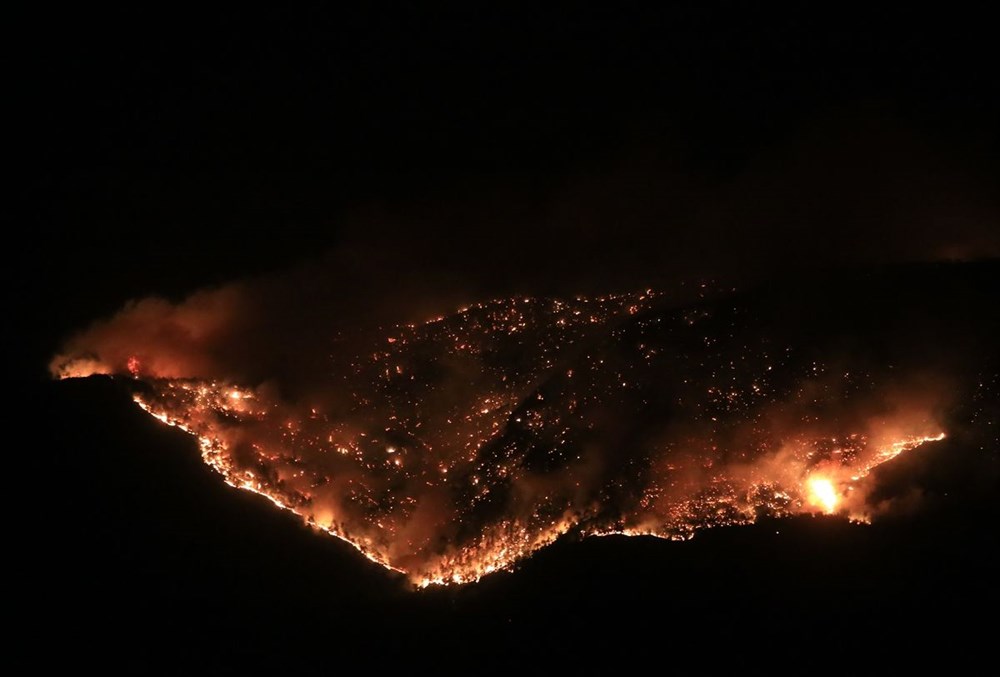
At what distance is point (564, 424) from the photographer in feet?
15.8

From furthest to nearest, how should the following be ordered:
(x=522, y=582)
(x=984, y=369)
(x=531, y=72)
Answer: (x=531, y=72) → (x=984, y=369) → (x=522, y=582)

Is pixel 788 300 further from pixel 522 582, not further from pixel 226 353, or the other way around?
pixel 226 353

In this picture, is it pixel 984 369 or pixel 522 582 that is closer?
pixel 522 582

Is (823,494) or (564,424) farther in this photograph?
(564,424)

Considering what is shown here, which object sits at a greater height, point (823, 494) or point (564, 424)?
point (564, 424)

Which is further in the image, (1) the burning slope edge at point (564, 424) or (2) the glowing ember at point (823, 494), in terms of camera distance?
(1) the burning slope edge at point (564, 424)

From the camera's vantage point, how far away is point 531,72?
5043 mm

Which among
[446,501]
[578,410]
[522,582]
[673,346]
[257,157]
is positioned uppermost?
[257,157]

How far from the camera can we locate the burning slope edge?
4.54 meters

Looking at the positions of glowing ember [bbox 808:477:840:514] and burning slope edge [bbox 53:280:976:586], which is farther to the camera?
burning slope edge [bbox 53:280:976:586]

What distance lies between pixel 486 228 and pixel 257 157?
155cm

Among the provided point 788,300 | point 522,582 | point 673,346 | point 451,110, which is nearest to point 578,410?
point 673,346

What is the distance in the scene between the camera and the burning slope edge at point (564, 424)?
4543 millimetres

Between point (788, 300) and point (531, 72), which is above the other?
point (531, 72)
